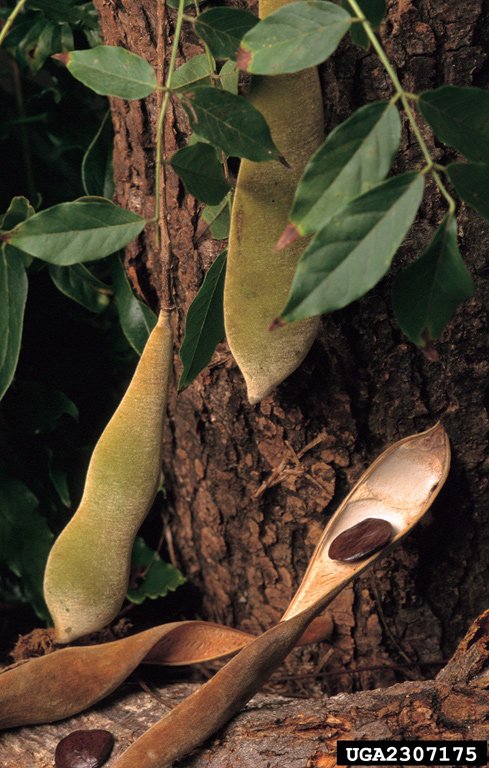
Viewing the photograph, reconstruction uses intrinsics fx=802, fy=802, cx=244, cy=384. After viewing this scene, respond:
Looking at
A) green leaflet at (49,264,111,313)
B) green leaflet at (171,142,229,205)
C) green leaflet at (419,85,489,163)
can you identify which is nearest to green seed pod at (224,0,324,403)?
green leaflet at (171,142,229,205)

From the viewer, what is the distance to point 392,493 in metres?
0.79

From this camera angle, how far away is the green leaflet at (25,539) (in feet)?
3.03

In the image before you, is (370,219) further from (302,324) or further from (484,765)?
(484,765)

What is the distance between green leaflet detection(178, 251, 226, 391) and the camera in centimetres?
70

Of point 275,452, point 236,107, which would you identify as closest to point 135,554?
point 275,452

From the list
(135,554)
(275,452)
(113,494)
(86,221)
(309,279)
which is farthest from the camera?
(135,554)

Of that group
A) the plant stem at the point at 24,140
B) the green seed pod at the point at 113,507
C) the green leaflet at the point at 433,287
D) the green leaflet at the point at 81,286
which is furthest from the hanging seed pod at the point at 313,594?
the plant stem at the point at 24,140

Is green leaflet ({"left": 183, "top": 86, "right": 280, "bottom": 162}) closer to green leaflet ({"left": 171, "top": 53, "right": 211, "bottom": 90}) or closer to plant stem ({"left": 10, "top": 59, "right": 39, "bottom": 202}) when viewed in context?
green leaflet ({"left": 171, "top": 53, "right": 211, "bottom": 90})

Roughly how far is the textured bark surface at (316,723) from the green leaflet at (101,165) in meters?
0.56

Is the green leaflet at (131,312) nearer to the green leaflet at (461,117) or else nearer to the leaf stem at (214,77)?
the leaf stem at (214,77)

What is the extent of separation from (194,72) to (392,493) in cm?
43

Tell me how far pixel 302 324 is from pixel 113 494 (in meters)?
0.23

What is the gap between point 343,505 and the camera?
0.80 meters

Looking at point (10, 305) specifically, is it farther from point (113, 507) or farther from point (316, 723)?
point (316, 723)
